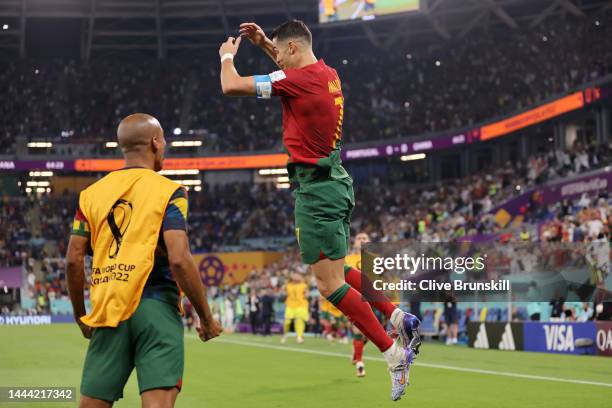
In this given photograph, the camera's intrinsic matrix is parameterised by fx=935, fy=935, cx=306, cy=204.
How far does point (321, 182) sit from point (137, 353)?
8.68ft

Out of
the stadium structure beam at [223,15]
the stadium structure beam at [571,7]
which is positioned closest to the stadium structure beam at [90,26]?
the stadium structure beam at [223,15]

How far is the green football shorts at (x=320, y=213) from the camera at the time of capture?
6.99 m

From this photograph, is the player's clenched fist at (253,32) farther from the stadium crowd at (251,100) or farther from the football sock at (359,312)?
the stadium crowd at (251,100)

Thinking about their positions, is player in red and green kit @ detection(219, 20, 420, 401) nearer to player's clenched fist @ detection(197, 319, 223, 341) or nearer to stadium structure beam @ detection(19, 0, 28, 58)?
player's clenched fist @ detection(197, 319, 223, 341)

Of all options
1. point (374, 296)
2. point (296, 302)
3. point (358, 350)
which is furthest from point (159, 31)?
point (374, 296)

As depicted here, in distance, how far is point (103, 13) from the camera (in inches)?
2399

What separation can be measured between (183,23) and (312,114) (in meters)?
59.3

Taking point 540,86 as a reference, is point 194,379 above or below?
below

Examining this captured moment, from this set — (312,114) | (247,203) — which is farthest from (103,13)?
(312,114)

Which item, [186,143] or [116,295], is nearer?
[116,295]

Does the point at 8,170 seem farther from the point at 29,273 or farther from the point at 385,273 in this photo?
the point at 385,273

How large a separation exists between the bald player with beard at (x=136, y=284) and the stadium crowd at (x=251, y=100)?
45388 mm

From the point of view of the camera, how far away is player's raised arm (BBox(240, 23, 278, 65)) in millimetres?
7141
